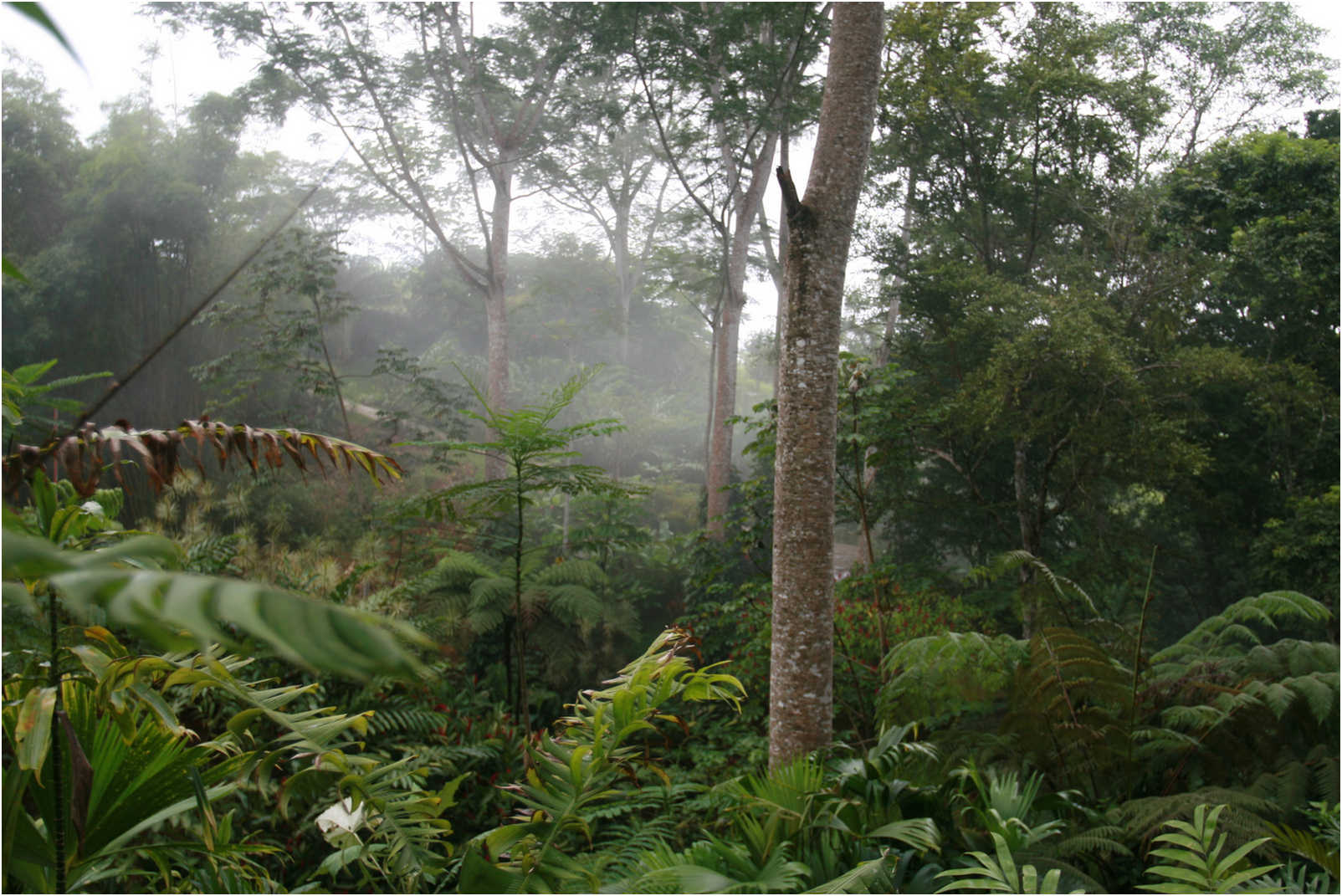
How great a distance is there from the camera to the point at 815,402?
2686 mm

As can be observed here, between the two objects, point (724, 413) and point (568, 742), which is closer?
point (568, 742)

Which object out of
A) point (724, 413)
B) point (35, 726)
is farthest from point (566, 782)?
point (724, 413)

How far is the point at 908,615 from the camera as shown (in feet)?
13.3

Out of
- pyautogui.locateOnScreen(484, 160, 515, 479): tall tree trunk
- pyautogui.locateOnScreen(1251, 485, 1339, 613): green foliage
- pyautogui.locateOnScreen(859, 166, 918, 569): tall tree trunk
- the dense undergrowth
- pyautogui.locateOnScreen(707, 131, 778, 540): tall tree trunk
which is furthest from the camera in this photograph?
pyautogui.locateOnScreen(484, 160, 515, 479): tall tree trunk

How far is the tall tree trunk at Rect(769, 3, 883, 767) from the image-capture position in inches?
104

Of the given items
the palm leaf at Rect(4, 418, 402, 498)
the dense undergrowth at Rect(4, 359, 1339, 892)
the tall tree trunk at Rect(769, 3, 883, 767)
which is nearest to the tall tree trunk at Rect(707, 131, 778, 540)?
the dense undergrowth at Rect(4, 359, 1339, 892)

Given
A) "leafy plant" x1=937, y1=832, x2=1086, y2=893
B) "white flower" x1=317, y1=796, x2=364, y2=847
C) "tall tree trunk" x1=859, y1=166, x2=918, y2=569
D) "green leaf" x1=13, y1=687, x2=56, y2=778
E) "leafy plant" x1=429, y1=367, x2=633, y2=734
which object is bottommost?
"leafy plant" x1=937, y1=832, x2=1086, y2=893

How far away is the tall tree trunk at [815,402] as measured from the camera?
2.65 meters

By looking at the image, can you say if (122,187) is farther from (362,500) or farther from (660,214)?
(660,214)

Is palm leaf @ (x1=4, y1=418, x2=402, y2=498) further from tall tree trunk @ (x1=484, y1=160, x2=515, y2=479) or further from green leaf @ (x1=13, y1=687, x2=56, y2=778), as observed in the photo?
tall tree trunk @ (x1=484, y1=160, x2=515, y2=479)

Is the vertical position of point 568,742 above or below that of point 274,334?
below

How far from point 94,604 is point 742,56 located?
21.9ft

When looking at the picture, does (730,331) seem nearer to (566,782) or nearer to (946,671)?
(946,671)

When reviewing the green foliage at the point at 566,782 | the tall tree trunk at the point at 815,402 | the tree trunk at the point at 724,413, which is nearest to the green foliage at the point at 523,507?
the tall tree trunk at the point at 815,402
